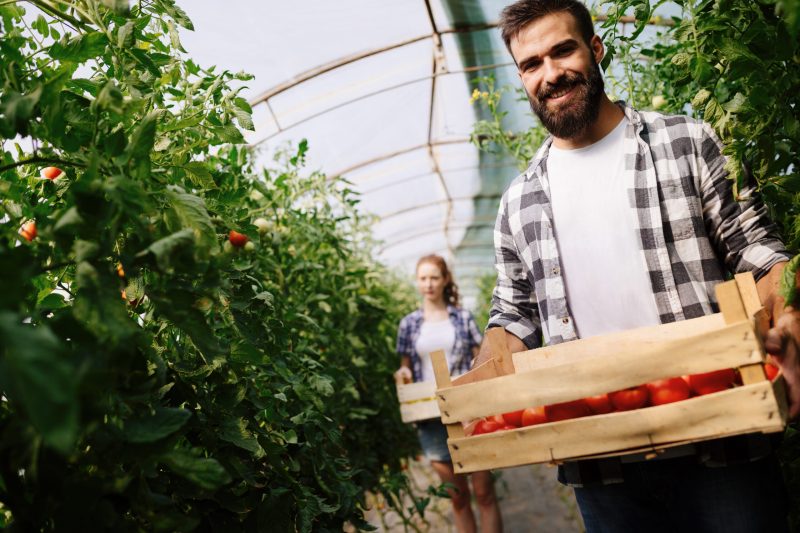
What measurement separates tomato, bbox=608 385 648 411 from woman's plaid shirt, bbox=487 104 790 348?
399 mm

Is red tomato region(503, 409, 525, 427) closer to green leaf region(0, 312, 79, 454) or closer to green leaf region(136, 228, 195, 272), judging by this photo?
green leaf region(136, 228, 195, 272)

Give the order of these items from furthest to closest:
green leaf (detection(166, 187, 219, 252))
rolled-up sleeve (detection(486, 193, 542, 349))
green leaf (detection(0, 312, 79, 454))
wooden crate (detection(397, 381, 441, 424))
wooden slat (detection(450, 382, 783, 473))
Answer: wooden crate (detection(397, 381, 441, 424)) < rolled-up sleeve (detection(486, 193, 542, 349)) < wooden slat (detection(450, 382, 783, 473)) < green leaf (detection(166, 187, 219, 252)) < green leaf (detection(0, 312, 79, 454))

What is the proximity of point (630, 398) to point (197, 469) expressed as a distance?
77cm

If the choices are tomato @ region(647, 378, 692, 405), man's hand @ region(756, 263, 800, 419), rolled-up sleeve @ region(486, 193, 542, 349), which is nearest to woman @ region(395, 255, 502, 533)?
rolled-up sleeve @ region(486, 193, 542, 349)

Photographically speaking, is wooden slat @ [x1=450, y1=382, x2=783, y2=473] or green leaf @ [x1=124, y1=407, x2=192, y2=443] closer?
green leaf @ [x1=124, y1=407, x2=192, y2=443]

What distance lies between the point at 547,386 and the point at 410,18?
409 centimetres

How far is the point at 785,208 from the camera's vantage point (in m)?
1.29

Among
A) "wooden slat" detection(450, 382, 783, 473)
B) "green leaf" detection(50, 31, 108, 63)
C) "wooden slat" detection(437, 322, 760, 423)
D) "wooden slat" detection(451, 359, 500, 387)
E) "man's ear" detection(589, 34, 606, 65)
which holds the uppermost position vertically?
"man's ear" detection(589, 34, 606, 65)

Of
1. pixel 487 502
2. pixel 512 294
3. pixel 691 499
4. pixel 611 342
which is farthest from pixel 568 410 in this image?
pixel 487 502

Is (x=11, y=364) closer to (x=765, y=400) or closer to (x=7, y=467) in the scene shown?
(x=7, y=467)

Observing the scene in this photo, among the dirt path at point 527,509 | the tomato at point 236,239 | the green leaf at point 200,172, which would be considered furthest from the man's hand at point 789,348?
the dirt path at point 527,509

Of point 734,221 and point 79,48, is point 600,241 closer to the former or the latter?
point 734,221

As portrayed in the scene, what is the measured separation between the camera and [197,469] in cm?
75

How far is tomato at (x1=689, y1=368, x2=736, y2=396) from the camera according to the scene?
1082 mm
